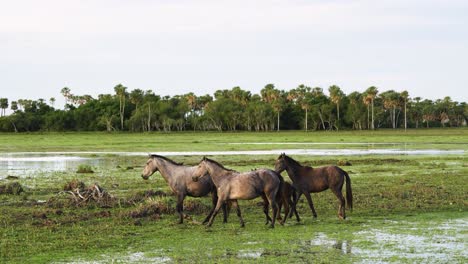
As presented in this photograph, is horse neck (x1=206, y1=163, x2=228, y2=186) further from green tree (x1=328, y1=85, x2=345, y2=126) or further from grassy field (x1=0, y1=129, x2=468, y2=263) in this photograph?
green tree (x1=328, y1=85, x2=345, y2=126)

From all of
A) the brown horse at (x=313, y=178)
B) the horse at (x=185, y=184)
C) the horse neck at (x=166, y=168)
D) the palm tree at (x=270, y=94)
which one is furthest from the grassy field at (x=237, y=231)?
the palm tree at (x=270, y=94)

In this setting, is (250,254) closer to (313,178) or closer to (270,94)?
(313,178)

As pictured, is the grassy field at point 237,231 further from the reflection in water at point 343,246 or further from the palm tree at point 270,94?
the palm tree at point 270,94

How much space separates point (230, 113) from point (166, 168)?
4843 inches

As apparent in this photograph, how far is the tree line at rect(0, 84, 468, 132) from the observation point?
134 metres

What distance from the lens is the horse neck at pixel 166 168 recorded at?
1491 centimetres

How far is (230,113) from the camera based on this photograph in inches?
5433

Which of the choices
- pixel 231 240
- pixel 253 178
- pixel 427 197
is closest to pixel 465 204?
pixel 427 197

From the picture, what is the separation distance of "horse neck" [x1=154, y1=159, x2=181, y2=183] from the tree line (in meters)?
117

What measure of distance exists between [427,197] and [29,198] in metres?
11.5

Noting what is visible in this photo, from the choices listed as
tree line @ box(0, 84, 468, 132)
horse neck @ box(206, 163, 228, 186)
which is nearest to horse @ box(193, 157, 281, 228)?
horse neck @ box(206, 163, 228, 186)

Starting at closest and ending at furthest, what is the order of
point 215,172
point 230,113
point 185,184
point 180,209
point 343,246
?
point 343,246, point 215,172, point 180,209, point 185,184, point 230,113

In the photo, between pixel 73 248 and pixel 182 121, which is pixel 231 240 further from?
pixel 182 121

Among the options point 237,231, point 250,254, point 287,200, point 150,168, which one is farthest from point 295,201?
point 250,254
